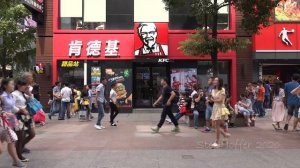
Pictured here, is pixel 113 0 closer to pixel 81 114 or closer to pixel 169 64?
pixel 169 64

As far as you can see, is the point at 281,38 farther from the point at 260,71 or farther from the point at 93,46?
the point at 93,46

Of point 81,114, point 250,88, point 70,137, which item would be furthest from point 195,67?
point 70,137

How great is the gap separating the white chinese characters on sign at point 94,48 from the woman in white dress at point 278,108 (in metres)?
10.2

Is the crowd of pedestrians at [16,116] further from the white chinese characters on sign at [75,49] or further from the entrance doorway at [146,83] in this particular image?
the entrance doorway at [146,83]

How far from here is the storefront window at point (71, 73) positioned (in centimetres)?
2439

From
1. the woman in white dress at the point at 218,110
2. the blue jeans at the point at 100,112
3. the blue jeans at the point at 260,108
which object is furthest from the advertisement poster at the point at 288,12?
the woman in white dress at the point at 218,110

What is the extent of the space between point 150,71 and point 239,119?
908 cm

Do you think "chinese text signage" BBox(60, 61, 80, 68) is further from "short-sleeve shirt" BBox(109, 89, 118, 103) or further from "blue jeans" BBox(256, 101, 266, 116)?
"blue jeans" BBox(256, 101, 266, 116)

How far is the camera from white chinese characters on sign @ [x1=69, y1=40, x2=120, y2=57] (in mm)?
24203

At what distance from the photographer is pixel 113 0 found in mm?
24594

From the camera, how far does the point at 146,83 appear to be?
25.1m

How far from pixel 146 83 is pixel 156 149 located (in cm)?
1384

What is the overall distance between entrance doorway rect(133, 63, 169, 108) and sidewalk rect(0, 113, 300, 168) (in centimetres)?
872

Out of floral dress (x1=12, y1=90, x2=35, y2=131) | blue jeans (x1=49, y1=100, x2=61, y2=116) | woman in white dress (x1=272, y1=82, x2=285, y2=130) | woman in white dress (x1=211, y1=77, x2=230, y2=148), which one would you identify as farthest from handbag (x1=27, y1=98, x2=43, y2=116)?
blue jeans (x1=49, y1=100, x2=61, y2=116)
